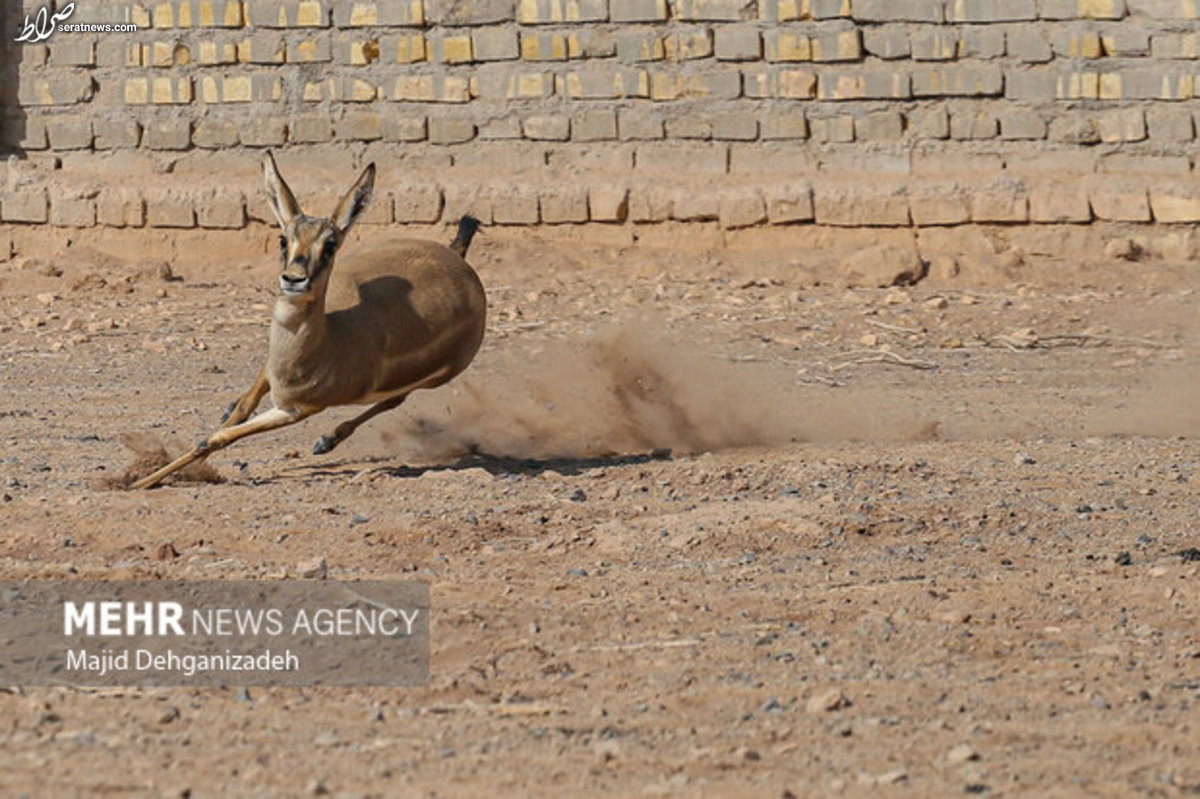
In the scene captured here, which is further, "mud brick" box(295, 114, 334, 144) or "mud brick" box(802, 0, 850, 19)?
"mud brick" box(295, 114, 334, 144)

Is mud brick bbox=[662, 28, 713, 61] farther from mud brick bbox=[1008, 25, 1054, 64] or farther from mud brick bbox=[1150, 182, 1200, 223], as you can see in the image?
mud brick bbox=[1150, 182, 1200, 223]

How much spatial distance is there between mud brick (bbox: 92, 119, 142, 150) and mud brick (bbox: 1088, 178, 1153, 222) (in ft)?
21.4

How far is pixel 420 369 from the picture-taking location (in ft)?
28.4

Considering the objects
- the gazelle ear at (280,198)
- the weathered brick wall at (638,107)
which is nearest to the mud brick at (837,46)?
the weathered brick wall at (638,107)

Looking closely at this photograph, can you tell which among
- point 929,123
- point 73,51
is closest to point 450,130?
point 73,51

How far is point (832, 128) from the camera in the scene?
46.0ft

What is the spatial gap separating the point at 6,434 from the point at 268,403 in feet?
4.82

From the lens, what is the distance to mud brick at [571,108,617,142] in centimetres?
1412

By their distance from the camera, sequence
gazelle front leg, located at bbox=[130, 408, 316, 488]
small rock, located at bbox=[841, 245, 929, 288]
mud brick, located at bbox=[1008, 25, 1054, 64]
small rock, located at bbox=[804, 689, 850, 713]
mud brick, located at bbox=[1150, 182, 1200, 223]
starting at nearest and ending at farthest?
1. small rock, located at bbox=[804, 689, 850, 713]
2. gazelle front leg, located at bbox=[130, 408, 316, 488]
3. small rock, located at bbox=[841, 245, 929, 288]
4. mud brick, located at bbox=[1150, 182, 1200, 223]
5. mud brick, located at bbox=[1008, 25, 1054, 64]

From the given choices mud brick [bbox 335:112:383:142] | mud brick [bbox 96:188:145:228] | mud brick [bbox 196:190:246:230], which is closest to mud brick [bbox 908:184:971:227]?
mud brick [bbox 335:112:383:142]

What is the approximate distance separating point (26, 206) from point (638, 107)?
4317mm

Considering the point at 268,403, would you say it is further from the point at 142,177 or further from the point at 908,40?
the point at 908,40

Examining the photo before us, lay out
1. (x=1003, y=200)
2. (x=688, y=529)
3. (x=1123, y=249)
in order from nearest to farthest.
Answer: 1. (x=688, y=529)
2. (x=1123, y=249)
3. (x=1003, y=200)

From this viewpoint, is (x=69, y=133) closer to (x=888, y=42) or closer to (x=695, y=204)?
(x=695, y=204)
